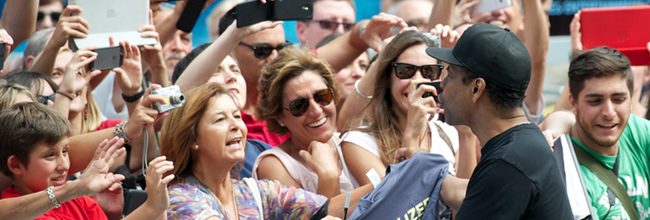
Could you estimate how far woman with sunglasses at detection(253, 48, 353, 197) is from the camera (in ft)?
18.4

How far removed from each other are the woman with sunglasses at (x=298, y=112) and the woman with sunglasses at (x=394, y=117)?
0.11 meters

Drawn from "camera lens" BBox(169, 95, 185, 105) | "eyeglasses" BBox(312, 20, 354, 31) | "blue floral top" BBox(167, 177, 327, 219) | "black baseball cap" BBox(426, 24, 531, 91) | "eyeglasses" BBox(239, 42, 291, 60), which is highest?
"black baseball cap" BBox(426, 24, 531, 91)

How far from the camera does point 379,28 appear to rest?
675 centimetres

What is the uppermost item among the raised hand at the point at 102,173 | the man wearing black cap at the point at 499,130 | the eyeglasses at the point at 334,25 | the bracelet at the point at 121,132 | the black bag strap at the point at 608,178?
the man wearing black cap at the point at 499,130

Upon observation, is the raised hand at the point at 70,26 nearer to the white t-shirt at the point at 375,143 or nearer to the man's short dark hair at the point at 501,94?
the white t-shirt at the point at 375,143

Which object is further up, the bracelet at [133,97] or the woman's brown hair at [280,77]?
the woman's brown hair at [280,77]

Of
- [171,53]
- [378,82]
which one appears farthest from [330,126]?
[171,53]

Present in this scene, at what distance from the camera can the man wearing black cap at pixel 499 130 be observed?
4078 mm

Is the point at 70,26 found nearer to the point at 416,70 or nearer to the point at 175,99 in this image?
the point at 175,99

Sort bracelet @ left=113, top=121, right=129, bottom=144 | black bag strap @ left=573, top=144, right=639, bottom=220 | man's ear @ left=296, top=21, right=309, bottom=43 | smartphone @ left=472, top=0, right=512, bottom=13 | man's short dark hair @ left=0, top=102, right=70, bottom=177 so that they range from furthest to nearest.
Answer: man's ear @ left=296, top=21, right=309, bottom=43 → smartphone @ left=472, top=0, right=512, bottom=13 → black bag strap @ left=573, top=144, right=639, bottom=220 → bracelet @ left=113, top=121, right=129, bottom=144 → man's short dark hair @ left=0, top=102, right=70, bottom=177

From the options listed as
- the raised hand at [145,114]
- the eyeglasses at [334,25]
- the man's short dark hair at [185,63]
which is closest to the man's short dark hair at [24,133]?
the raised hand at [145,114]

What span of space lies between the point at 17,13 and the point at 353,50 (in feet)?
6.04

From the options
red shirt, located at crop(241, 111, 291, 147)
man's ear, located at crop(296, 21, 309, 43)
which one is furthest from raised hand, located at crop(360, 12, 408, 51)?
man's ear, located at crop(296, 21, 309, 43)

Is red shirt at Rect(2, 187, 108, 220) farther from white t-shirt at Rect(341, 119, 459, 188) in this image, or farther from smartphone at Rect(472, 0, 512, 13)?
smartphone at Rect(472, 0, 512, 13)
